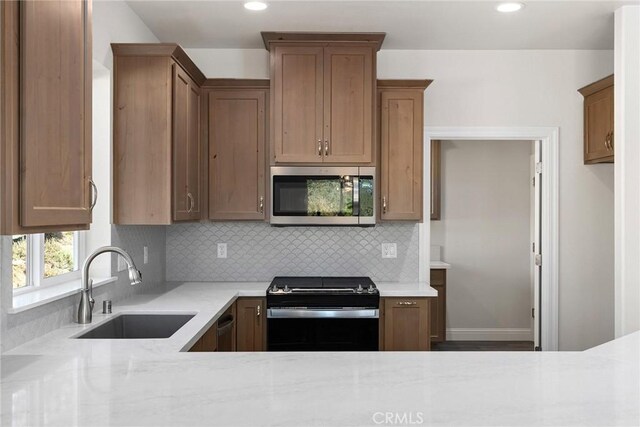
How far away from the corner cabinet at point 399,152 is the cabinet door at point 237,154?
83cm

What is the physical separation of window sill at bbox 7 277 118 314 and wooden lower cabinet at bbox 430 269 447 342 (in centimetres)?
307

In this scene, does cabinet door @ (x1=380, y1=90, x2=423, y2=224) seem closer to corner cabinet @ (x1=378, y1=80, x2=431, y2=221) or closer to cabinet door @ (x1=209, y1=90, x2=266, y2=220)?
corner cabinet @ (x1=378, y1=80, x2=431, y2=221)

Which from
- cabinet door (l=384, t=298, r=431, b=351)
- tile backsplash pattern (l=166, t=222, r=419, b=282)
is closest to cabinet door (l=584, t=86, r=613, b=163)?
tile backsplash pattern (l=166, t=222, r=419, b=282)

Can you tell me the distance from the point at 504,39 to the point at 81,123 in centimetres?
302

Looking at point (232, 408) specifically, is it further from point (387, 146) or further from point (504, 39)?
point (504, 39)

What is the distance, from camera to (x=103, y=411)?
1223 millimetres

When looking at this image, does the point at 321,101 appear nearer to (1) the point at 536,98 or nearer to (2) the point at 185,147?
(2) the point at 185,147

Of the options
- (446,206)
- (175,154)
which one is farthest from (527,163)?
(175,154)

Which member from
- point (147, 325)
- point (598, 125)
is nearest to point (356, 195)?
point (147, 325)

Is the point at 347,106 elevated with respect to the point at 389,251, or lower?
elevated

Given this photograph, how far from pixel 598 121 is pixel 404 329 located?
1995 mm

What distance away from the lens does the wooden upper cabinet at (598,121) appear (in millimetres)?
3617

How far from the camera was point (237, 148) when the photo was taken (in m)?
3.76

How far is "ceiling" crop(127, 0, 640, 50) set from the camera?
3178 millimetres
